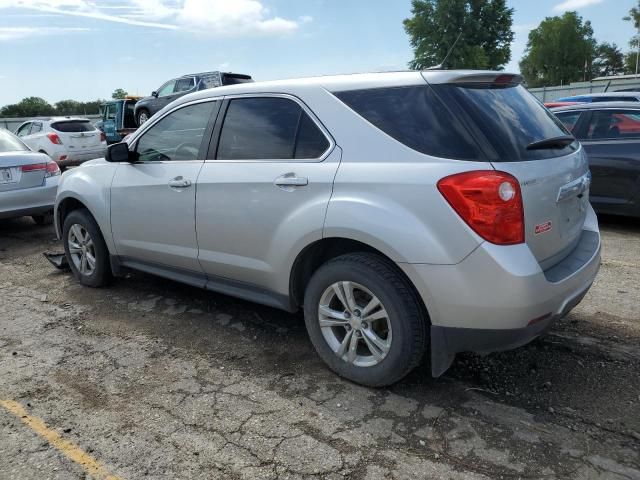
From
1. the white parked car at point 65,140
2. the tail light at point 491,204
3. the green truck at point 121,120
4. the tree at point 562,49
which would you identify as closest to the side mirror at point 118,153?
the tail light at point 491,204

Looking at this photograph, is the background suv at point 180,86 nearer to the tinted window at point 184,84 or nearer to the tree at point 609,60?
the tinted window at point 184,84

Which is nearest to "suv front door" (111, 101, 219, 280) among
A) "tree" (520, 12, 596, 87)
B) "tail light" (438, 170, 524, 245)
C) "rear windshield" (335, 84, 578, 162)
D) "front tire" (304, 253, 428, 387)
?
"front tire" (304, 253, 428, 387)

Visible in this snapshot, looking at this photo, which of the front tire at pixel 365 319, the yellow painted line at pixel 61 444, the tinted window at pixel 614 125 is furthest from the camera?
the tinted window at pixel 614 125

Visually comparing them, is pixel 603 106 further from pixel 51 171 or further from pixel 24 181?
pixel 24 181

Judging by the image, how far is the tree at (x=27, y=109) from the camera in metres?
48.1

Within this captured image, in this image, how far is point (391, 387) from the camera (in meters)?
3.13

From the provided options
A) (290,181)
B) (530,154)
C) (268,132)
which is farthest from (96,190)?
(530,154)

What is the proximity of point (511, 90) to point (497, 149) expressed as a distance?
70 centimetres

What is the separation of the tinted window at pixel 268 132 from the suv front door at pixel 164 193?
20cm

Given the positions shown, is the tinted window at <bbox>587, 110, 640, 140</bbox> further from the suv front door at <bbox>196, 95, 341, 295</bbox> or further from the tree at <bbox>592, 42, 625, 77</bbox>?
the tree at <bbox>592, 42, 625, 77</bbox>

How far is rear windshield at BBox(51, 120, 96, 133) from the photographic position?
1474 cm

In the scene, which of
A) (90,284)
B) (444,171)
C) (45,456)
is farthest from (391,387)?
(90,284)

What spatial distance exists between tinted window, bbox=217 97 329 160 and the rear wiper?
1.12 meters

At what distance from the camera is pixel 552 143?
3014 mm
